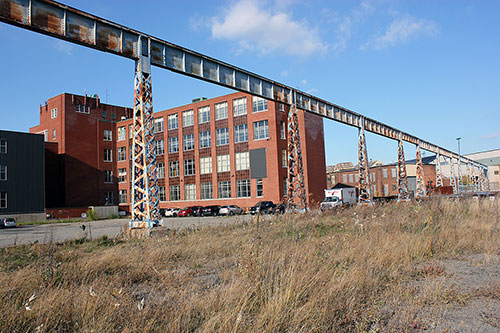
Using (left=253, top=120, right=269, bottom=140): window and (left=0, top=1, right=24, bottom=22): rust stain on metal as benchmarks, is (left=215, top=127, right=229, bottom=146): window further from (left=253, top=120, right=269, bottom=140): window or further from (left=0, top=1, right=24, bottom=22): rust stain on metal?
(left=0, top=1, right=24, bottom=22): rust stain on metal

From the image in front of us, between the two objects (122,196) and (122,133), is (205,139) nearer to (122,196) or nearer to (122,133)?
(122,133)

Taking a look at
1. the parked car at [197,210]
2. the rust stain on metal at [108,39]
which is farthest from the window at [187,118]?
the rust stain on metal at [108,39]

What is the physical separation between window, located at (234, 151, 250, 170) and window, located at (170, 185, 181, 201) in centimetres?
1271

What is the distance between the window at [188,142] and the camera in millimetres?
55844

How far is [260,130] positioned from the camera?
158 ft

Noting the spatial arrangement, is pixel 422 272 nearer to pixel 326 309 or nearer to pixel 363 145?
pixel 326 309

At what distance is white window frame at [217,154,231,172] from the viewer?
51125 millimetres

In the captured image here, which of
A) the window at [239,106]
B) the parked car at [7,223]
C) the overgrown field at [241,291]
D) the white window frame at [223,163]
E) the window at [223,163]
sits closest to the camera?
the overgrown field at [241,291]

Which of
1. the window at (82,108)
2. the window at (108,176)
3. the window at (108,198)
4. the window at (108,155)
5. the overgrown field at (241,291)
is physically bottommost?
the overgrown field at (241,291)

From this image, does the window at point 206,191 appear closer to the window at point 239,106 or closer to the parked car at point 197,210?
the parked car at point 197,210

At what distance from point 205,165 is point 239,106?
10.4m

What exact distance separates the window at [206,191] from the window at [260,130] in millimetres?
10519

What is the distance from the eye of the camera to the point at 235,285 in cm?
460

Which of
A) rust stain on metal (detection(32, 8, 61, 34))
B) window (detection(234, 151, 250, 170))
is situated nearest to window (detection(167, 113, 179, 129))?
window (detection(234, 151, 250, 170))
